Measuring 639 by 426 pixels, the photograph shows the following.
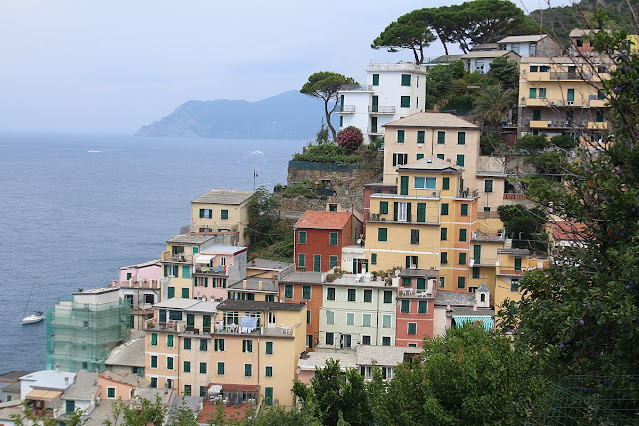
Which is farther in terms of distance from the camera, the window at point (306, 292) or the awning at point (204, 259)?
the awning at point (204, 259)

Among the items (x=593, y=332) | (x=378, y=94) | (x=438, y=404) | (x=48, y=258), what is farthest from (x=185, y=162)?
(x=593, y=332)

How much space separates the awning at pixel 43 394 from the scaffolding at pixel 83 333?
2.64 meters

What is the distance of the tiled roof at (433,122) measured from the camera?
45062mm

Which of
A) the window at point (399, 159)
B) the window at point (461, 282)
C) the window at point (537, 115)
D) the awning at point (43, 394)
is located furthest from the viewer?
the window at point (537, 115)

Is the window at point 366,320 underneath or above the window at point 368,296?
underneath

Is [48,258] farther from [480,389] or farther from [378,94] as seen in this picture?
[480,389]

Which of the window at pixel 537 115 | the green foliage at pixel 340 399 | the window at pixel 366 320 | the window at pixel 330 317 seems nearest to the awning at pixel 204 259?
the window at pixel 330 317

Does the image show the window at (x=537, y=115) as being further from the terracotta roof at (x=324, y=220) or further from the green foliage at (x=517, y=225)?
the terracotta roof at (x=324, y=220)

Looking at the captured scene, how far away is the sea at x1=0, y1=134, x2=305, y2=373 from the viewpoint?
203 feet

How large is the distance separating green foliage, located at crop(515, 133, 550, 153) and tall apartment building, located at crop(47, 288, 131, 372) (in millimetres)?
23536

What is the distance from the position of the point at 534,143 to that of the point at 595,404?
125 ft

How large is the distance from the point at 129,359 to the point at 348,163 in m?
18.4

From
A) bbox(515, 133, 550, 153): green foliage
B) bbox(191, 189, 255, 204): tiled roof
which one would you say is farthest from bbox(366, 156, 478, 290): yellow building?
bbox(191, 189, 255, 204): tiled roof

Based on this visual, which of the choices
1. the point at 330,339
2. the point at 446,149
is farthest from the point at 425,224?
the point at 330,339
